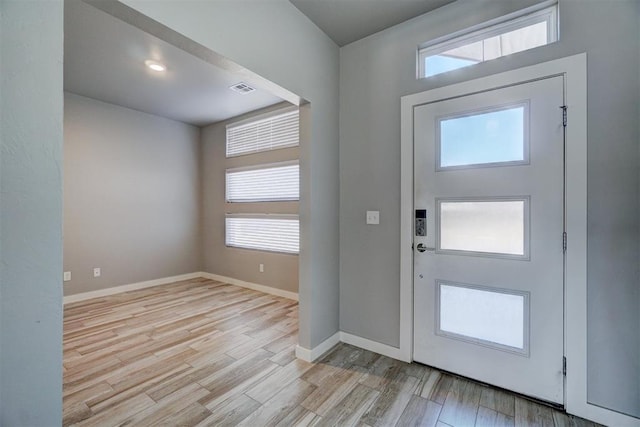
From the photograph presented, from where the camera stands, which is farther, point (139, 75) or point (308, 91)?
point (139, 75)

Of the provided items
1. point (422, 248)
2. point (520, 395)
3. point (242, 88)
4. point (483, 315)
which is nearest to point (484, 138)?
point (422, 248)

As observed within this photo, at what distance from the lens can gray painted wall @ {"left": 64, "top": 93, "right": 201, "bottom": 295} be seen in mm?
3959

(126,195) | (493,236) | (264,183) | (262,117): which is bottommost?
(493,236)

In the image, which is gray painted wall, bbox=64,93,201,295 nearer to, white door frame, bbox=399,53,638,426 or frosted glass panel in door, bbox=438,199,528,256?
frosted glass panel in door, bbox=438,199,528,256

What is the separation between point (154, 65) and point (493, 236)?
144 inches

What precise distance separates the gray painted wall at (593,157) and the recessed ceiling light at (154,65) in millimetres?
2203

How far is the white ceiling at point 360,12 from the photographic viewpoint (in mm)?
2174

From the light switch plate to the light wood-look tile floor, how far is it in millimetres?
1186

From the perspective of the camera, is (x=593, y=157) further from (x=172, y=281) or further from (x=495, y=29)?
(x=172, y=281)

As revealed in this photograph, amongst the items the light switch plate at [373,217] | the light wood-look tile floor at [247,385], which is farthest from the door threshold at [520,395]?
the light switch plate at [373,217]

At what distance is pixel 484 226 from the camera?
80.7 inches

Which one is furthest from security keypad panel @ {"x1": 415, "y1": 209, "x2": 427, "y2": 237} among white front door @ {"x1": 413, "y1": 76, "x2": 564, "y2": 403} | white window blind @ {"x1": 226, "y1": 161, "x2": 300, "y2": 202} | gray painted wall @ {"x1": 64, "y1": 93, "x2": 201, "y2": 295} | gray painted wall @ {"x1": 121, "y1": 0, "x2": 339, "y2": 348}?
gray painted wall @ {"x1": 64, "y1": 93, "x2": 201, "y2": 295}

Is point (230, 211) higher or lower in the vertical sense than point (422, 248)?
higher

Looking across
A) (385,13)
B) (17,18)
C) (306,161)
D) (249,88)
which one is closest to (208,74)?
(249,88)
